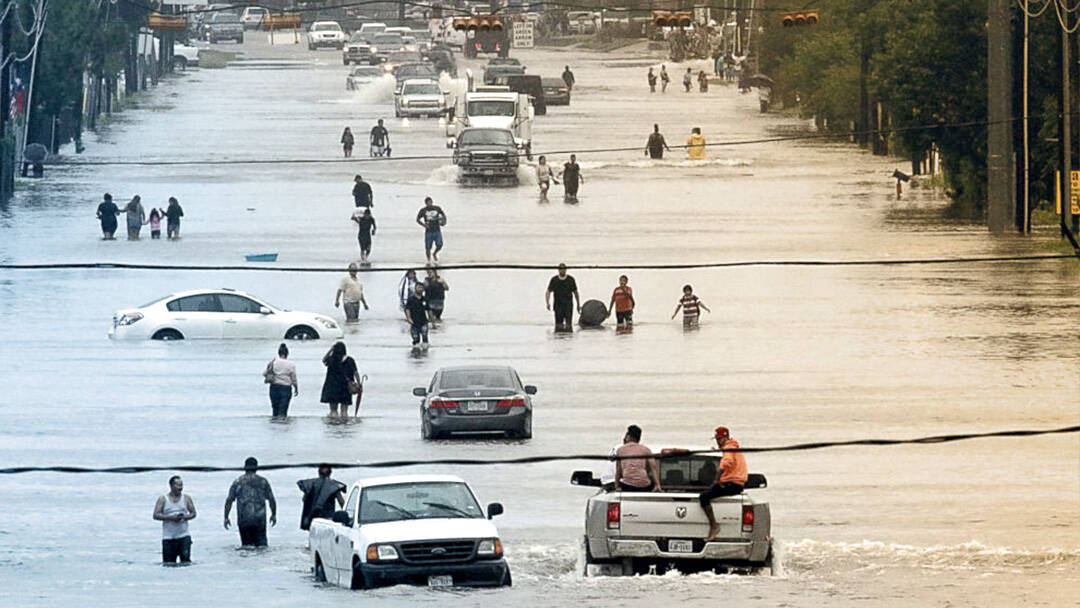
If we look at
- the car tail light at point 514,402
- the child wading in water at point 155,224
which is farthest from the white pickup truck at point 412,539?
the child wading in water at point 155,224

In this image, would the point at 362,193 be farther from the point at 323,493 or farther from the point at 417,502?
the point at 417,502

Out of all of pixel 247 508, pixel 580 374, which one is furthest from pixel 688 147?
pixel 247 508

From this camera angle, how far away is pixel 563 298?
45.1 meters

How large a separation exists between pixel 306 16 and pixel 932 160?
10005cm

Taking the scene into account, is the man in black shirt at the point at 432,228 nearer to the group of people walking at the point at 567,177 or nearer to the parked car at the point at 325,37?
the group of people walking at the point at 567,177

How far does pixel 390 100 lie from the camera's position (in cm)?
11119

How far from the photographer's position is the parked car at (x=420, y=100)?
98375mm

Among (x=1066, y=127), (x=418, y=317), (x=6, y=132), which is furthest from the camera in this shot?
(x=6, y=132)

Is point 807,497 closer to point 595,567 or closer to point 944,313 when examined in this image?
point 595,567

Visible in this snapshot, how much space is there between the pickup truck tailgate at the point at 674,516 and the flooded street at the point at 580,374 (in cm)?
49

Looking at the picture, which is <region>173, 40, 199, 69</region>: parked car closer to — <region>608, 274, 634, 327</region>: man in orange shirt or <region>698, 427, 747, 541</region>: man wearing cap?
Answer: <region>608, 274, 634, 327</region>: man in orange shirt

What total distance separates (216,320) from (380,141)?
118 ft

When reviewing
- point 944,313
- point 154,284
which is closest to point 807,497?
point 944,313

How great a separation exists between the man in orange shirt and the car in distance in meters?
11.4
